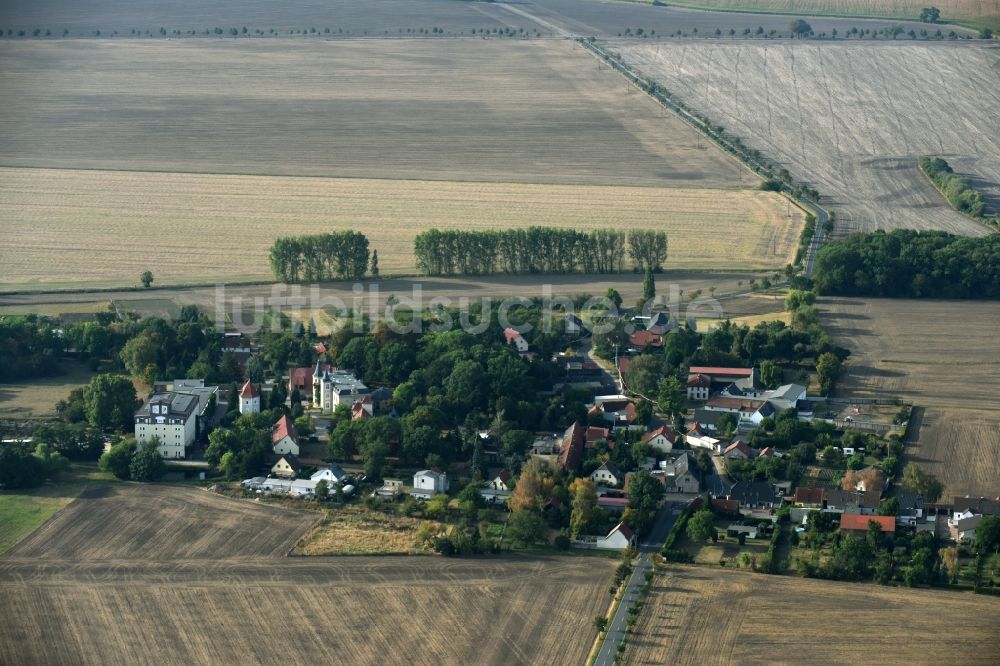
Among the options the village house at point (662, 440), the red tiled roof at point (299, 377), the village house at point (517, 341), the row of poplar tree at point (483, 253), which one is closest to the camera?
the village house at point (662, 440)

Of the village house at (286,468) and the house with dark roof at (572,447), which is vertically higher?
the house with dark roof at (572,447)

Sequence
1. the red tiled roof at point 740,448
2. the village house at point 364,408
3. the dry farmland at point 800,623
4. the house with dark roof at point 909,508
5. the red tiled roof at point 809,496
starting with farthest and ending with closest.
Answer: the village house at point 364,408, the red tiled roof at point 740,448, the red tiled roof at point 809,496, the house with dark roof at point 909,508, the dry farmland at point 800,623

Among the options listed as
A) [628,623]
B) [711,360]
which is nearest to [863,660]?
[628,623]

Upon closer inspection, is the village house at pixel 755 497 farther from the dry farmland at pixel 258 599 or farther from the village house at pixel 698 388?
the village house at pixel 698 388

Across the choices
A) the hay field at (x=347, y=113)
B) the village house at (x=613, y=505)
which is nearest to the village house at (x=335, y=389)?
the village house at (x=613, y=505)

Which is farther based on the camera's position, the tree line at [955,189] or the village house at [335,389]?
the tree line at [955,189]

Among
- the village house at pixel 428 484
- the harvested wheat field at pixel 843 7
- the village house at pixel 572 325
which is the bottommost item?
the village house at pixel 428 484

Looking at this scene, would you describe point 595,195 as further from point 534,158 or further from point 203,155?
point 203,155

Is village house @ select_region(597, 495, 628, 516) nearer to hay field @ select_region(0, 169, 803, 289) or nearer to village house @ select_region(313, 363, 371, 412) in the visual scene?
village house @ select_region(313, 363, 371, 412)
